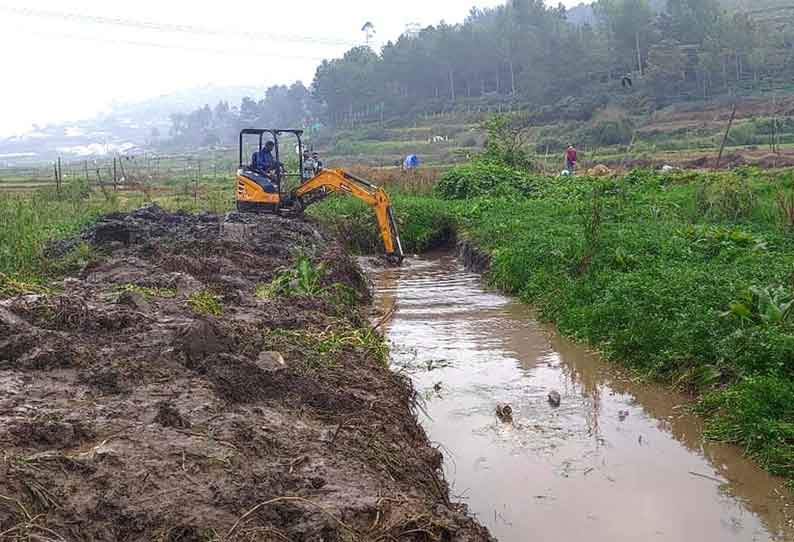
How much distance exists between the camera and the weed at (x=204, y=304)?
28.1 ft

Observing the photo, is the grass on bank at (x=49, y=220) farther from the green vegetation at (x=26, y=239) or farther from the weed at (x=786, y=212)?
the weed at (x=786, y=212)

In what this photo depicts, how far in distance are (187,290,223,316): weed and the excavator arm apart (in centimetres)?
Answer: 727

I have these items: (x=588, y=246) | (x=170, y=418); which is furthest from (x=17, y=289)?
(x=588, y=246)

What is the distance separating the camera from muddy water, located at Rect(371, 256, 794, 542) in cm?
575

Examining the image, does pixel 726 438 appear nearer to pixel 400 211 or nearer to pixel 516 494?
pixel 516 494

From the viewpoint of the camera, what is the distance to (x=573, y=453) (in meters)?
6.97

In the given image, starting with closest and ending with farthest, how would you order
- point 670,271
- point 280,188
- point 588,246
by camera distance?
1. point 670,271
2. point 588,246
3. point 280,188

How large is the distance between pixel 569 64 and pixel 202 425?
73.3 m

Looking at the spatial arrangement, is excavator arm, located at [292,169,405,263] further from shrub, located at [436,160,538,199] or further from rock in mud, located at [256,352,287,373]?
rock in mud, located at [256,352,287,373]

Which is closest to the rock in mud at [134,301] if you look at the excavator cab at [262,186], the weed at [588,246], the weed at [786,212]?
the weed at [588,246]

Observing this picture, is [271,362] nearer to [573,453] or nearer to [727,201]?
[573,453]

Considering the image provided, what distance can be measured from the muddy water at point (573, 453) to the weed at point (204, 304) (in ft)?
7.58

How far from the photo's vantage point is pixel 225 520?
417cm

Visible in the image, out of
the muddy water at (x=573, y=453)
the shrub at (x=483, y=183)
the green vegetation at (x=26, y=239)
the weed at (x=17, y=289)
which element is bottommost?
the muddy water at (x=573, y=453)
